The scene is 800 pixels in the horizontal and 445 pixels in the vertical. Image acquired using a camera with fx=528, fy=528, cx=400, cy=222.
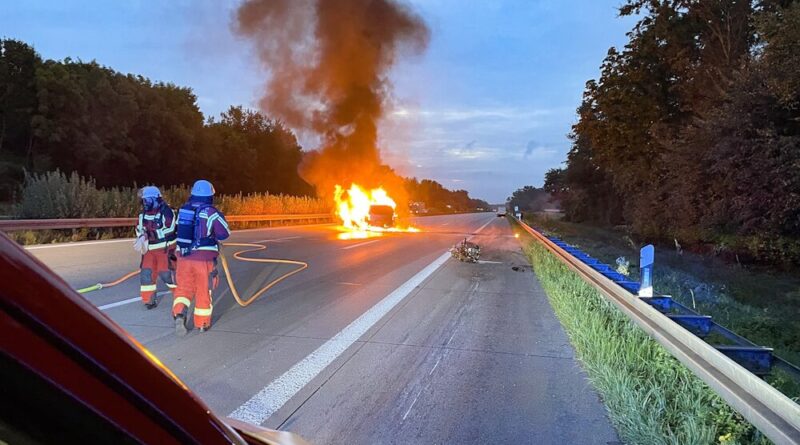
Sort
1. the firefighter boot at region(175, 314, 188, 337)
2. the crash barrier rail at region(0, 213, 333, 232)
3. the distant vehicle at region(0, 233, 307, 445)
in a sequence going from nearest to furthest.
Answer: the distant vehicle at region(0, 233, 307, 445) → the firefighter boot at region(175, 314, 188, 337) → the crash barrier rail at region(0, 213, 333, 232)

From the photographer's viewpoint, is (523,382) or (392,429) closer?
(392,429)

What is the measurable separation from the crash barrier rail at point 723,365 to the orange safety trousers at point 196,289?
15.3 feet

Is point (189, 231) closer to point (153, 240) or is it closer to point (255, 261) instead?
point (153, 240)

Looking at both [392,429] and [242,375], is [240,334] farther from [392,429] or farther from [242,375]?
[392,429]

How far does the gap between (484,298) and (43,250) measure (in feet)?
34.1

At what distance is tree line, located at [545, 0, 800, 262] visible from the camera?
1486 centimetres

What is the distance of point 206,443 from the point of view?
1.07 m

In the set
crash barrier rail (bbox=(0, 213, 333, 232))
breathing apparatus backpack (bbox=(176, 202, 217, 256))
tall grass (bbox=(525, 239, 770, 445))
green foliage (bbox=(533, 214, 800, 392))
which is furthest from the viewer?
crash barrier rail (bbox=(0, 213, 333, 232))

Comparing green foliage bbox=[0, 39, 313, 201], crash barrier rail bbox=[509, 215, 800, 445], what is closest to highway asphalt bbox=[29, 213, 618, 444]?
crash barrier rail bbox=[509, 215, 800, 445]

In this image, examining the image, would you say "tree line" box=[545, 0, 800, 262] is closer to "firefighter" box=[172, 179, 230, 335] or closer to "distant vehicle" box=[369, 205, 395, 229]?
"distant vehicle" box=[369, 205, 395, 229]

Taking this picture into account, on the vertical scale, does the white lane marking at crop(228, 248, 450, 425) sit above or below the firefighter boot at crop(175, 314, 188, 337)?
below

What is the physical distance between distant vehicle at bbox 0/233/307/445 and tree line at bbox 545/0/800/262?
1673 centimetres

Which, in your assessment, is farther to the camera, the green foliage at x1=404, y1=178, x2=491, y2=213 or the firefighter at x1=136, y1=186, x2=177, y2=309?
the green foliage at x1=404, y1=178, x2=491, y2=213

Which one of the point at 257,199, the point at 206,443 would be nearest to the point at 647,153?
the point at 257,199
